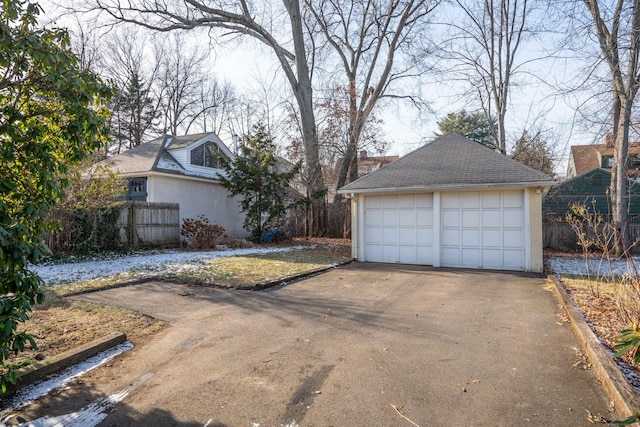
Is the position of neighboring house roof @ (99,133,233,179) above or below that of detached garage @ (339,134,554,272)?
above

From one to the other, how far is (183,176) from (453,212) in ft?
36.6

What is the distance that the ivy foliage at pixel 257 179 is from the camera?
15273mm

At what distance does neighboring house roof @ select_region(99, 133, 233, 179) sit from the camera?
14845mm

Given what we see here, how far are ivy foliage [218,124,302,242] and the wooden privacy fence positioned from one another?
2.65 m

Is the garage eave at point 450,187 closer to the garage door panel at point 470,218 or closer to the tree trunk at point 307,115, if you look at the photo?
the garage door panel at point 470,218

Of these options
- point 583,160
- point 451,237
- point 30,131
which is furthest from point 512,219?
point 583,160

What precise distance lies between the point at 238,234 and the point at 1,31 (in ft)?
55.0

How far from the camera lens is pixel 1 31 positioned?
2502 millimetres

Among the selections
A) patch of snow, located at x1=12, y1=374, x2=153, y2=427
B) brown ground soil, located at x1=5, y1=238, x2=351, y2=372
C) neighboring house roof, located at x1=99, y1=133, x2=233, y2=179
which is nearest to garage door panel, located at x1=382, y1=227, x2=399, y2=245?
brown ground soil, located at x1=5, y1=238, x2=351, y2=372

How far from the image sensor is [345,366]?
3486mm

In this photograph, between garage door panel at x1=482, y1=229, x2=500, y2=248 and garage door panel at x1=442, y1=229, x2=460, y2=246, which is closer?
garage door panel at x1=482, y1=229, x2=500, y2=248

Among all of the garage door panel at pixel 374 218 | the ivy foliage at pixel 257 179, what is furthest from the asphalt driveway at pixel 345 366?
the ivy foliage at pixel 257 179

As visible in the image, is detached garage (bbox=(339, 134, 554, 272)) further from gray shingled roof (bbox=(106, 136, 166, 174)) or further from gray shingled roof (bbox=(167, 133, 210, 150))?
gray shingled roof (bbox=(167, 133, 210, 150))

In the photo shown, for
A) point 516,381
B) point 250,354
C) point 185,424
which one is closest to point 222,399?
point 185,424
